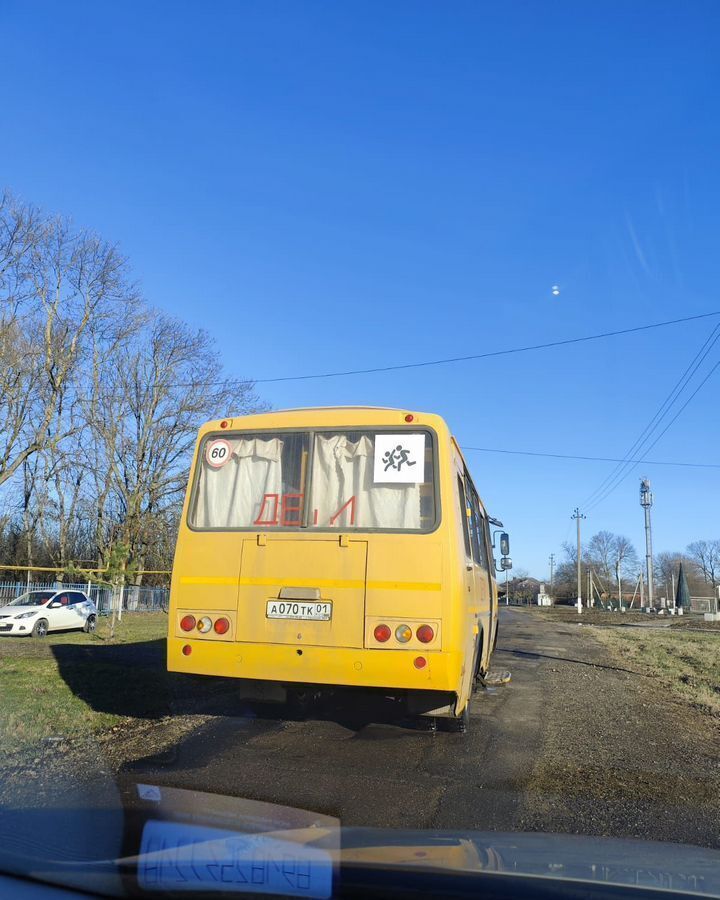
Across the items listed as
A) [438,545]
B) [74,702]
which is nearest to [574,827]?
[438,545]

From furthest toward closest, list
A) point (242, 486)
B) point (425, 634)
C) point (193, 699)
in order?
point (193, 699) < point (242, 486) < point (425, 634)

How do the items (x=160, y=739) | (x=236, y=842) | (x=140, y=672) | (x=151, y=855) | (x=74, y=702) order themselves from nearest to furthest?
(x=151, y=855) → (x=236, y=842) → (x=160, y=739) → (x=74, y=702) → (x=140, y=672)

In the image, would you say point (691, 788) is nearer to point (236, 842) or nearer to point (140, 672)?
point (236, 842)

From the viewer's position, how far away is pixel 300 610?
6.25m

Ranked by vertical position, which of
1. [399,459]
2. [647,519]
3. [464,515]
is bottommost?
[464,515]

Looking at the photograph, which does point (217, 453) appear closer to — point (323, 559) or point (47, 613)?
point (323, 559)

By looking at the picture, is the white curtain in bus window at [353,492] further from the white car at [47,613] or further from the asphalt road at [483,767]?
the white car at [47,613]

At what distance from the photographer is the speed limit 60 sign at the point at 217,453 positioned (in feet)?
23.1

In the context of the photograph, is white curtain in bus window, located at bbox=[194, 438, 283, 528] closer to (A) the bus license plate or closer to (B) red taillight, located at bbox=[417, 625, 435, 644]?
(A) the bus license plate

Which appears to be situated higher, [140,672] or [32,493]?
[32,493]

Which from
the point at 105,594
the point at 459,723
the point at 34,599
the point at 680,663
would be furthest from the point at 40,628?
the point at 680,663

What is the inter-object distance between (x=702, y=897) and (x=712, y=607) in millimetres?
73486

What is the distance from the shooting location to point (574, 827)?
4.83 m

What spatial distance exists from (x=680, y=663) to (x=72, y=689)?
1319cm
